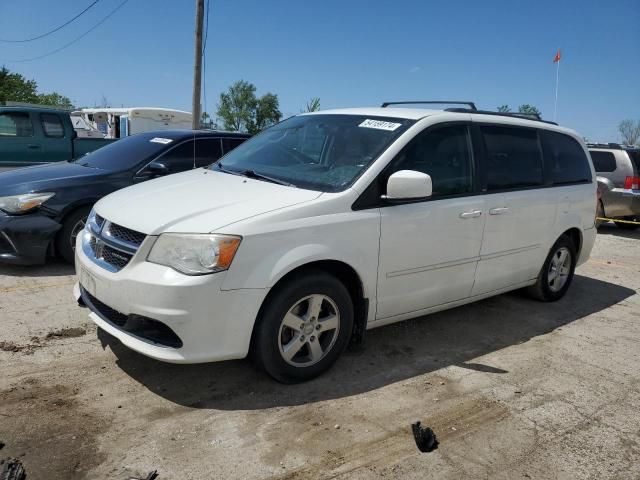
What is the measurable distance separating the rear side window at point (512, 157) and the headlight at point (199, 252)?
244cm

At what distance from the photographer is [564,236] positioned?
5598mm

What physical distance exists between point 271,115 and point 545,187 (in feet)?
251

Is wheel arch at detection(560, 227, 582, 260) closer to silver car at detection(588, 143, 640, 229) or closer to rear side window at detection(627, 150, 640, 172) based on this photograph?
silver car at detection(588, 143, 640, 229)

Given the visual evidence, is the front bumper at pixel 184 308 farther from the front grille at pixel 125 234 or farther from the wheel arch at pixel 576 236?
the wheel arch at pixel 576 236

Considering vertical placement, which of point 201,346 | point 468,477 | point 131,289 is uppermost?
point 131,289

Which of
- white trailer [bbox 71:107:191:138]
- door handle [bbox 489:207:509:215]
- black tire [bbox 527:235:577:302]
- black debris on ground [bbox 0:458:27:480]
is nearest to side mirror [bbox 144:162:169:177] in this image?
door handle [bbox 489:207:509:215]

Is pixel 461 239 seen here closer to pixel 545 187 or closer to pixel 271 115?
pixel 545 187

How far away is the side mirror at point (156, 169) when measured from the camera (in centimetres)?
595

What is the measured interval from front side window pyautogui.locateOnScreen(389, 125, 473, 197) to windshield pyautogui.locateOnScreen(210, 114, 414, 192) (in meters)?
0.16

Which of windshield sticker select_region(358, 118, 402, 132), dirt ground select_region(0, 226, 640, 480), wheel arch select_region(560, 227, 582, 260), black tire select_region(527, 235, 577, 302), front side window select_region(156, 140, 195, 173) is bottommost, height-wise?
dirt ground select_region(0, 226, 640, 480)

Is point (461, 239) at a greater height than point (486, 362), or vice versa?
point (461, 239)

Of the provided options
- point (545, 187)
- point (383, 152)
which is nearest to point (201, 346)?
point (383, 152)

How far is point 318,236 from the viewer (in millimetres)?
3396

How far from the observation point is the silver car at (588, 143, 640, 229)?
1102cm
